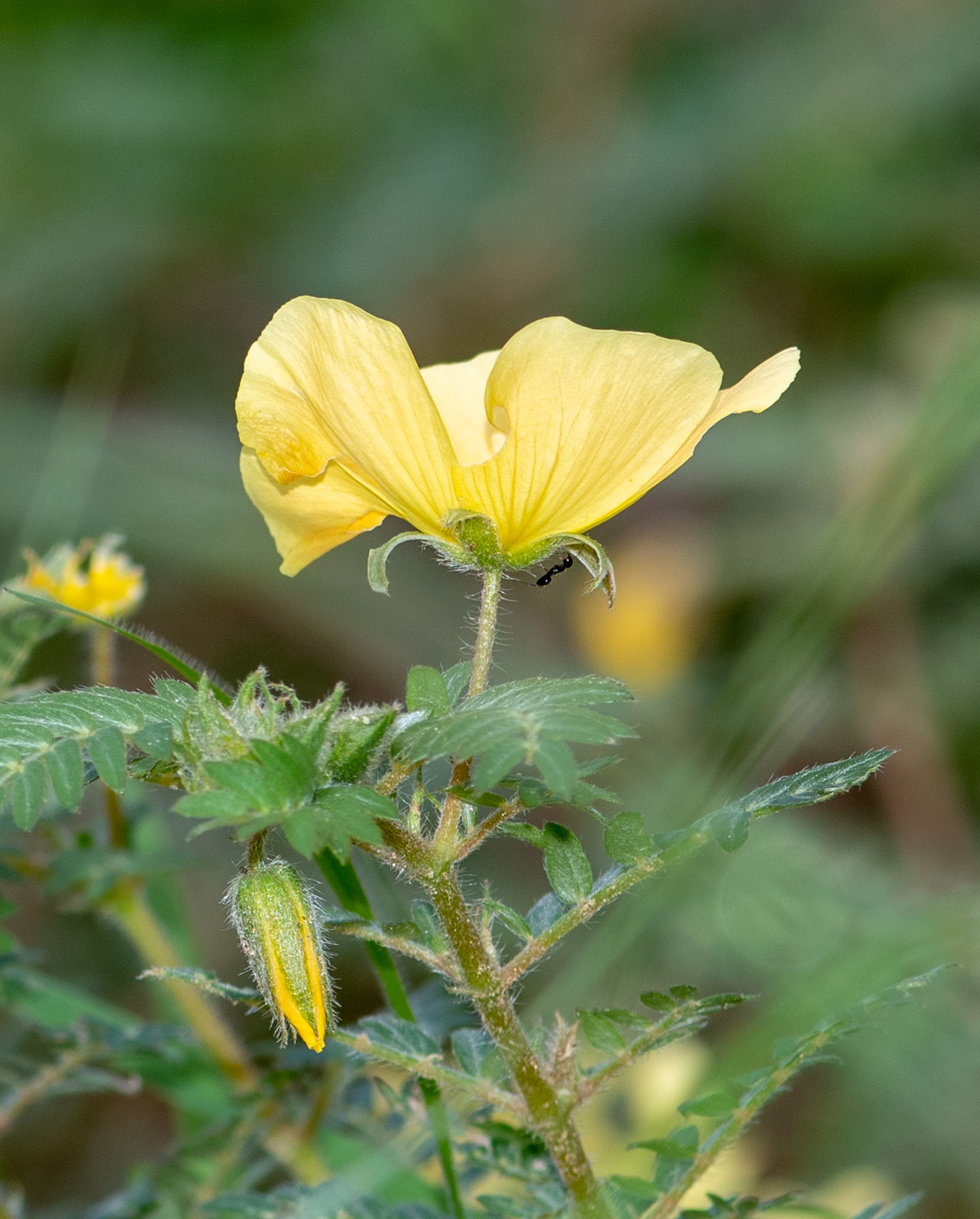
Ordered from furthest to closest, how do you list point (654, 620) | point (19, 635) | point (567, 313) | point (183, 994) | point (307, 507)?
1. point (567, 313)
2. point (654, 620)
3. point (183, 994)
4. point (19, 635)
5. point (307, 507)

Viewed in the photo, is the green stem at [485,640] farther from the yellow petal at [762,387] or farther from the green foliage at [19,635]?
the green foliage at [19,635]

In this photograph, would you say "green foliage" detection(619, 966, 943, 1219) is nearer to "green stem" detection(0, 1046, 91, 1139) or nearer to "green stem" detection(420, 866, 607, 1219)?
"green stem" detection(420, 866, 607, 1219)

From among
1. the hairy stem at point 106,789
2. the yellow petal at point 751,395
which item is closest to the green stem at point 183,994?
the hairy stem at point 106,789

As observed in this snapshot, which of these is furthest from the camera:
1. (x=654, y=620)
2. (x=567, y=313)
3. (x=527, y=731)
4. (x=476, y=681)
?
(x=567, y=313)

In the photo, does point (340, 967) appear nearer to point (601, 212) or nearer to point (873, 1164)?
point (873, 1164)

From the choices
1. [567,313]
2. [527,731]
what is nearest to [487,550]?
[527,731]

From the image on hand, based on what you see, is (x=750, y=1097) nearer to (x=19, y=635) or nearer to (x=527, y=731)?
(x=527, y=731)

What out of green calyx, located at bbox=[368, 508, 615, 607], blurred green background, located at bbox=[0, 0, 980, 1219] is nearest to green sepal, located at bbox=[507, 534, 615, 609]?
green calyx, located at bbox=[368, 508, 615, 607]

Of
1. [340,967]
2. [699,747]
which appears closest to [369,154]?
[340,967]
